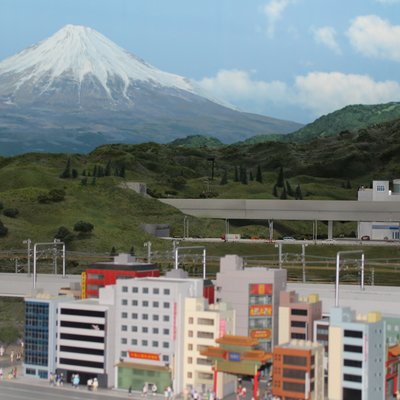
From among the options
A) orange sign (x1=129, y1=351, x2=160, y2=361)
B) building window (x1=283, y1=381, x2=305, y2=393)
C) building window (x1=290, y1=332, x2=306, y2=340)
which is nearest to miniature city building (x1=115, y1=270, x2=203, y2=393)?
orange sign (x1=129, y1=351, x2=160, y2=361)

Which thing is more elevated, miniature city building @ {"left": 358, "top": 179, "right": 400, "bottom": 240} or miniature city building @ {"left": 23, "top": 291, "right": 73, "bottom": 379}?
miniature city building @ {"left": 358, "top": 179, "right": 400, "bottom": 240}

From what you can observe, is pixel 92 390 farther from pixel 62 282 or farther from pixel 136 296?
pixel 62 282

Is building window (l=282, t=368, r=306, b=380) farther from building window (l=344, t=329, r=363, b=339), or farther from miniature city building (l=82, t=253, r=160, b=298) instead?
miniature city building (l=82, t=253, r=160, b=298)

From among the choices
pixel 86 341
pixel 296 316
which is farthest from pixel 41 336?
pixel 296 316

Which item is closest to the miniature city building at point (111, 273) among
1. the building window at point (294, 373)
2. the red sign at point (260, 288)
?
the red sign at point (260, 288)

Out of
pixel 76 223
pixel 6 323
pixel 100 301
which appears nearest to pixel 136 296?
pixel 100 301

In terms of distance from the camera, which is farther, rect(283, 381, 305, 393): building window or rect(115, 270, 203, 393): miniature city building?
rect(115, 270, 203, 393): miniature city building

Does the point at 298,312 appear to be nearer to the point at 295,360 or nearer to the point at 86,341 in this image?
the point at 295,360
